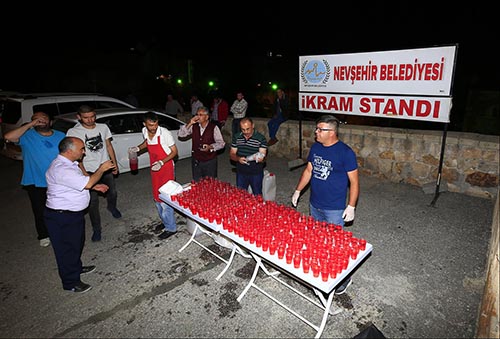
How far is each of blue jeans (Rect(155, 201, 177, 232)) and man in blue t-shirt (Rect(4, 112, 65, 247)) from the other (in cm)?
176

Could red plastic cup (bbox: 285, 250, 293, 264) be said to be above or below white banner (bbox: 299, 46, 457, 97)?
below

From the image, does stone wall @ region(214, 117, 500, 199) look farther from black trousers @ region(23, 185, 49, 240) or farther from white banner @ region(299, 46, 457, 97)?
black trousers @ region(23, 185, 49, 240)

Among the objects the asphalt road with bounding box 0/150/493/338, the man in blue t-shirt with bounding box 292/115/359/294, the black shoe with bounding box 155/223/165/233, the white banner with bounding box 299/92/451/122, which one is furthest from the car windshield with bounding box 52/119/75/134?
the man in blue t-shirt with bounding box 292/115/359/294

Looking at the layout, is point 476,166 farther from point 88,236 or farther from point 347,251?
point 88,236

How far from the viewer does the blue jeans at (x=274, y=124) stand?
9.74 m

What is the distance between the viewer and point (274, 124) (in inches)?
384

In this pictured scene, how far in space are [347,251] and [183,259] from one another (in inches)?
107

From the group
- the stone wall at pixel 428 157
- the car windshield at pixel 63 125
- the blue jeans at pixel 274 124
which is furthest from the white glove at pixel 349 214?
the car windshield at pixel 63 125

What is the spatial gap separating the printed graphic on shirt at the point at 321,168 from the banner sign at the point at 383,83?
3.73m

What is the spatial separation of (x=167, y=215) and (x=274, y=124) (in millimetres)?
5496

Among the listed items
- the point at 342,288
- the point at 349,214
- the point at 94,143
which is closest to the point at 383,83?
the point at 349,214

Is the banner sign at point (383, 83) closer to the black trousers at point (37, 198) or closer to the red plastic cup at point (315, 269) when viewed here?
the red plastic cup at point (315, 269)

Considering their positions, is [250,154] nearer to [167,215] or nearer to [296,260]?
[167,215]

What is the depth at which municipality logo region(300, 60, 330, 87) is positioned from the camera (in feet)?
25.0
